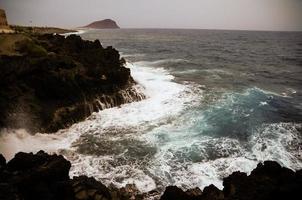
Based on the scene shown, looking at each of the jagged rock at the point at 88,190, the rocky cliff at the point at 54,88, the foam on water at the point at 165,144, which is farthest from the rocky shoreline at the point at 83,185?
the rocky cliff at the point at 54,88

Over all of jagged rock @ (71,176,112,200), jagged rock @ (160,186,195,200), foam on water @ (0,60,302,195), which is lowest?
foam on water @ (0,60,302,195)

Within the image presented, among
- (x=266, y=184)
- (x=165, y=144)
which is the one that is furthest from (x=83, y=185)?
(x=165, y=144)

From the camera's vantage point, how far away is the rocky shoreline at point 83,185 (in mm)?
9961

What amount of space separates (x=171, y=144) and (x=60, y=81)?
30.6 ft

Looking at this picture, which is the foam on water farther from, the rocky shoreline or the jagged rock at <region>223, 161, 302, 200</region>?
the rocky shoreline

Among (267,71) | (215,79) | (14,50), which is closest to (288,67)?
(267,71)

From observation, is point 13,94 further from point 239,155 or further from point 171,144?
point 239,155

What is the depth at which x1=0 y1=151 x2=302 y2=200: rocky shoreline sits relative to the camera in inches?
392

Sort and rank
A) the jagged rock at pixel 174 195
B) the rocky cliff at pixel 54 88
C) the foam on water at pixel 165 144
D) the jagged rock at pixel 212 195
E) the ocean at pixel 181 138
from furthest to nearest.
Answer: the rocky cliff at pixel 54 88, the ocean at pixel 181 138, the foam on water at pixel 165 144, the jagged rock at pixel 174 195, the jagged rock at pixel 212 195

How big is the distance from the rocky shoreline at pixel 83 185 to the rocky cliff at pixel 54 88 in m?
7.77

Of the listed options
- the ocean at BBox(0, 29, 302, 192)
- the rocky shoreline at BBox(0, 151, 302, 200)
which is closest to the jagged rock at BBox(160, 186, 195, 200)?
the rocky shoreline at BBox(0, 151, 302, 200)

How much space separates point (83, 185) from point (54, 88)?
1214cm

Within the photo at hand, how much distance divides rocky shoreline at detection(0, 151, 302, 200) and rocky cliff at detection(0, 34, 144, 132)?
7774 millimetres

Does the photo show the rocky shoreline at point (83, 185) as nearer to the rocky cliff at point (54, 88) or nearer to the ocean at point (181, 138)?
the ocean at point (181, 138)
